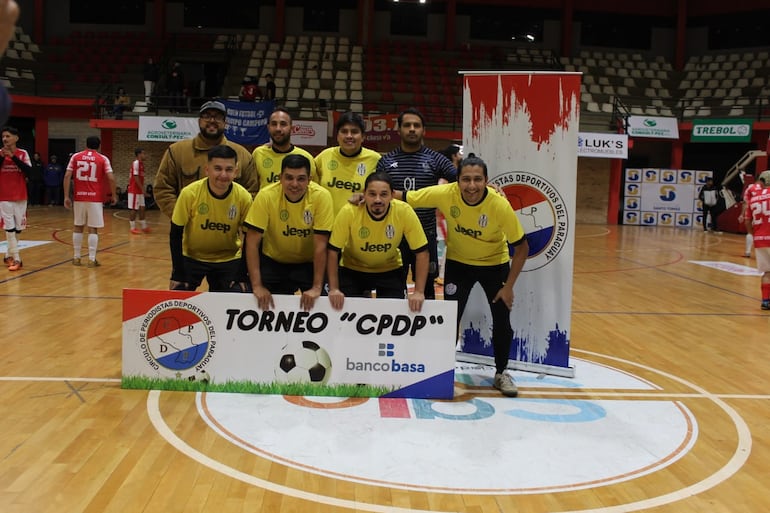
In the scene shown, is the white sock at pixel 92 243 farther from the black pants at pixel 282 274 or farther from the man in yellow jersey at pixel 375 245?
the man in yellow jersey at pixel 375 245

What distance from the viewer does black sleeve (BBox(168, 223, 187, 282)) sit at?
516 centimetres

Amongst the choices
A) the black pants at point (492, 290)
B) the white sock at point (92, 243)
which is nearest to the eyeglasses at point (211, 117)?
the black pants at point (492, 290)

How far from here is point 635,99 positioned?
25.1 metres

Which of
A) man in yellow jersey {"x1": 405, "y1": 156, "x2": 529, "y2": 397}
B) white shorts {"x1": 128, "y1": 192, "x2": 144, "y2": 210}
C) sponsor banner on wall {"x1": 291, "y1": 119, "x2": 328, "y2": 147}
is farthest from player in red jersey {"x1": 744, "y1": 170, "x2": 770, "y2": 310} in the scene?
sponsor banner on wall {"x1": 291, "y1": 119, "x2": 328, "y2": 147}

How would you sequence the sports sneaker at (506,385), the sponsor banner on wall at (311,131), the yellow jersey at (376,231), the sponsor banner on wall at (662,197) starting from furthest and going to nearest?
the sponsor banner on wall at (662,197)
the sponsor banner on wall at (311,131)
the sports sneaker at (506,385)
the yellow jersey at (376,231)

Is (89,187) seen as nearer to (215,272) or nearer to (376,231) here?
(215,272)

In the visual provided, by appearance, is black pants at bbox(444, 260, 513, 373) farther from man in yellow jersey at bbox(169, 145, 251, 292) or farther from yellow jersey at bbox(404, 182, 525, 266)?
man in yellow jersey at bbox(169, 145, 251, 292)

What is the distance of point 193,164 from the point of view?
5.70 meters

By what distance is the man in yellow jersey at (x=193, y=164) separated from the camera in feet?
18.4

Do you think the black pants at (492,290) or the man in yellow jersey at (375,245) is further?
the black pants at (492,290)

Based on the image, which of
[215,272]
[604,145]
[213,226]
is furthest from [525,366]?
[604,145]

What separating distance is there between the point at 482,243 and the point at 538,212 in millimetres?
688

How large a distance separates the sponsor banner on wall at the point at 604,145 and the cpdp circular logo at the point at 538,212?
16.7m

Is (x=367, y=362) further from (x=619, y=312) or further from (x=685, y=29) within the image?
(x=685, y=29)
